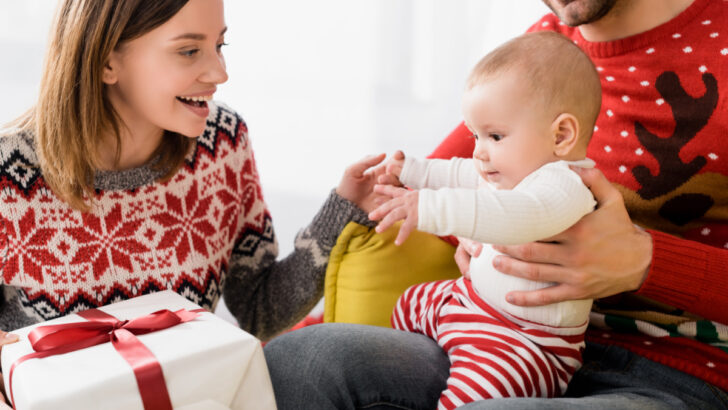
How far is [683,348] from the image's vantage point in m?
1.05

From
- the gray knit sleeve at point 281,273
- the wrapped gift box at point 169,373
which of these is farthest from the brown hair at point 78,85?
the gray knit sleeve at point 281,273

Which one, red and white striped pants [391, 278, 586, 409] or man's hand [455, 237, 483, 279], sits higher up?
man's hand [455, 237, 483, 279]

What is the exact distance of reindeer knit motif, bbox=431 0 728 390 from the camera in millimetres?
1011

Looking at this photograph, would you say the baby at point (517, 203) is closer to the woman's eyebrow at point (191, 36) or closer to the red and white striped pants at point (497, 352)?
the red and white striped pants at point (497, 352)

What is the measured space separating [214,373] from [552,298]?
1.62 ft

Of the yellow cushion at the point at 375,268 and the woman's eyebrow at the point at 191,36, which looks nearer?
the woman's eyebrow at the point at 191,36

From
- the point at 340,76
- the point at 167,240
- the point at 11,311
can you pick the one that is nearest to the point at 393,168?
the point at 167,240

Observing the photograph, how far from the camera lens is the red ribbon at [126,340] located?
0.81 metres

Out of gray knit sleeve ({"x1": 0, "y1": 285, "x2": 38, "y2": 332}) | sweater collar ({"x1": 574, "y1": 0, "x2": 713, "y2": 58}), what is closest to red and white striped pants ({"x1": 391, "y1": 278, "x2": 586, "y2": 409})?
sweater collar ({"x1": 574, "y1": 0, "x2": 713, "y2": 58})

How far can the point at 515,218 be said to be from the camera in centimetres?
88

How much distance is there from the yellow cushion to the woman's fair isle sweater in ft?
0.11

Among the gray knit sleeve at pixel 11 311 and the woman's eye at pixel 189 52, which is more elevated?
the woman's eye at pixel 189 52

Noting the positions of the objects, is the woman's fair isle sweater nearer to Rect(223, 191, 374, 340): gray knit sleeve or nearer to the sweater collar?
Rect(223, 191, 374, 340): gray knit sleeve

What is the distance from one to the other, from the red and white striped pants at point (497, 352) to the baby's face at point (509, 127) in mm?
212
